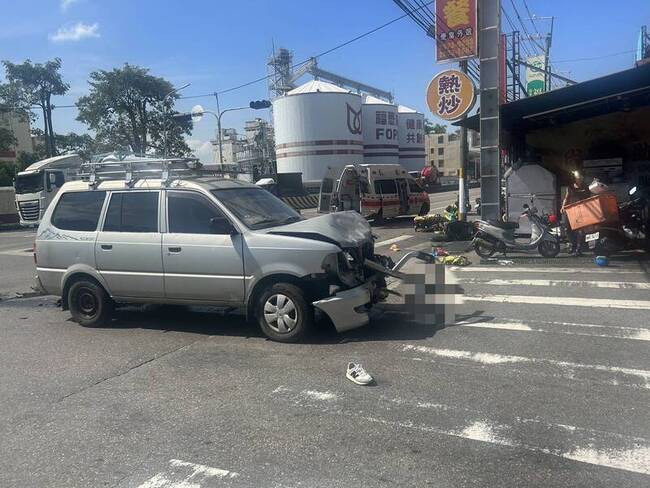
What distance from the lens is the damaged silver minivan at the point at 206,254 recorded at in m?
5.84

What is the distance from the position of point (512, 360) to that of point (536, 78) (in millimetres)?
25931

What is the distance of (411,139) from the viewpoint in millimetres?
64250

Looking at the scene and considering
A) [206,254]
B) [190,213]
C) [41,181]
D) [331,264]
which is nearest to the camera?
[331,264]

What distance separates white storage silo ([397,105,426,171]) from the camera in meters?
63.3

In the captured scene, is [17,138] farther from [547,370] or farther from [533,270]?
[547,370]

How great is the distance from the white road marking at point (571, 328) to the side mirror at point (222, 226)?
9.64 ft

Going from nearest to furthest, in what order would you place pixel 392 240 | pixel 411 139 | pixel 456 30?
pixel 456 30 < pixel 392 240 < pixel 411 139

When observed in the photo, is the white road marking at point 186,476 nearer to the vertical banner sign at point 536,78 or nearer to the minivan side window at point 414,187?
the minivan side window at point 414,187

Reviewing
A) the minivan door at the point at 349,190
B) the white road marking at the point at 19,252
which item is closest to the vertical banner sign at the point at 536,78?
the minivan door at the point at 349,190

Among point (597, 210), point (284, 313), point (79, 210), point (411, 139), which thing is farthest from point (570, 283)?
point (411, 139)

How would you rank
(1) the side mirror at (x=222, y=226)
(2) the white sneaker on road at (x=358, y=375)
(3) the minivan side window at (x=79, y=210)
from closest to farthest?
(2) the white sneaker on road at (x=358, y=375), (1) the side mirror at (x=222, y=226), (3) the minivan side window at (x=79, y=210)

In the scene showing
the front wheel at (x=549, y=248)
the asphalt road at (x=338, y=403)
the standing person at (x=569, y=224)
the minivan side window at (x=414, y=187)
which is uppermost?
the minivan side window at (x=414, y=187)

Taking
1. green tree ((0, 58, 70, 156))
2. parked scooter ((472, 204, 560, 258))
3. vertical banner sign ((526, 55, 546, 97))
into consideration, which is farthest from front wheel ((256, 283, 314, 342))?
green tree ((0, 58, 70, 156))

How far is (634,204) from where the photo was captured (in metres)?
11.4
